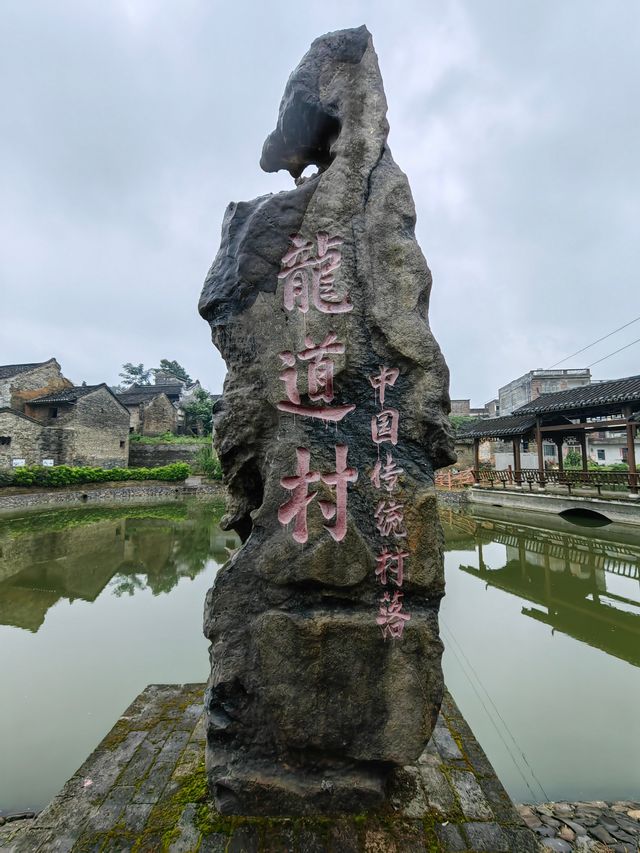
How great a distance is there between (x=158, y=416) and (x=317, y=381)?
28034mm

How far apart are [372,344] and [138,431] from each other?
27541mm

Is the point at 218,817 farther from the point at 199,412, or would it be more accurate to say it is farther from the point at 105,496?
the point at 199,412

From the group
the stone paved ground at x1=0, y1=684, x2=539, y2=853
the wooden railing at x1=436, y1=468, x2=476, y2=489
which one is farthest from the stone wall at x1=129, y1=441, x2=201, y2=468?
the stone paved ground at x1=0, y1=684, x2=539, y2=853

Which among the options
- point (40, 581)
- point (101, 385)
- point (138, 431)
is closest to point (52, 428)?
point (101, 385)

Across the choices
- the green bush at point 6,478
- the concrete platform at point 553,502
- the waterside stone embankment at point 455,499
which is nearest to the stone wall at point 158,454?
the green bush at point 6,478

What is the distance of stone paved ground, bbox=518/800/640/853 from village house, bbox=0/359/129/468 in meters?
21.5

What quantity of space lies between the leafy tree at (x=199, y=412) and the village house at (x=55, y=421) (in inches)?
245

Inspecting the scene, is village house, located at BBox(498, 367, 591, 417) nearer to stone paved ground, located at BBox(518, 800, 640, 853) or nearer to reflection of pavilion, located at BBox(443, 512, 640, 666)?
reflection of pavilion, located at BBox(443, 512, 640, 666)

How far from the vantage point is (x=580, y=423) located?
41.9 ft

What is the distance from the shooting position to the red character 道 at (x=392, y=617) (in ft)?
6.59

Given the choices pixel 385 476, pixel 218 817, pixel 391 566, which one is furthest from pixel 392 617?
pixel 218 817

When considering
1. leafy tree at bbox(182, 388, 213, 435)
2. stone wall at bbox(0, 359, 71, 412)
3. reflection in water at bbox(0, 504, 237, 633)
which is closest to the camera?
reflection in water at bbox(0, 504, 237, 633)

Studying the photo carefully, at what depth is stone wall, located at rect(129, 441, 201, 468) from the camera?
23719 millimetres

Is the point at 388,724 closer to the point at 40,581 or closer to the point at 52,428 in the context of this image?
the point at 40,581
